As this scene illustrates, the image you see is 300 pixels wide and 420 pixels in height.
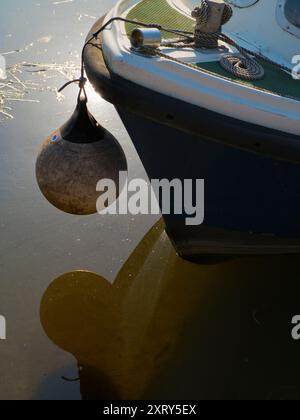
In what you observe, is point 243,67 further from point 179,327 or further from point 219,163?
point 179,327

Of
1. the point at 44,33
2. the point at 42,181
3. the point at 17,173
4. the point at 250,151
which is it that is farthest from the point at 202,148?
the point at 44,33

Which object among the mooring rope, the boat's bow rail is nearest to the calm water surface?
the mooring rope

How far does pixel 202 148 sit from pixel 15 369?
73.3 inches

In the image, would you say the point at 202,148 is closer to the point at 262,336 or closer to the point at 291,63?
the point at 291,63

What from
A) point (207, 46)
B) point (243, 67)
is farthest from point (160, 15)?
point (243, 67)

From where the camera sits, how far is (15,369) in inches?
155

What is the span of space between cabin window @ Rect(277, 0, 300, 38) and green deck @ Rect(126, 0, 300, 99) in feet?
1.47

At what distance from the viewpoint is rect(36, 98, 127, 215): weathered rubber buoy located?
13.5ft

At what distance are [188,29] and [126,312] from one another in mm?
2238

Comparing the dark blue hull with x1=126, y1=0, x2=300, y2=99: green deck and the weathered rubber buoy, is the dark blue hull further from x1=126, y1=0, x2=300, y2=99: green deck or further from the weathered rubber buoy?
x1=126, y1=0, x2=300, y2=99: green deck

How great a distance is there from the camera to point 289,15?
4.77 meters

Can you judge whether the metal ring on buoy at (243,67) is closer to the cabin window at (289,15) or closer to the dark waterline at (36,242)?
the cabin window at (289,15)

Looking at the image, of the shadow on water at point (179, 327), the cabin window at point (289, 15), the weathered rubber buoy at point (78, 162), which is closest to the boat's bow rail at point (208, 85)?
the weathered rubber buoy at point (78, 162)

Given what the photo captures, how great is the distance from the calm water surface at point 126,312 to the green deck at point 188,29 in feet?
4.90
